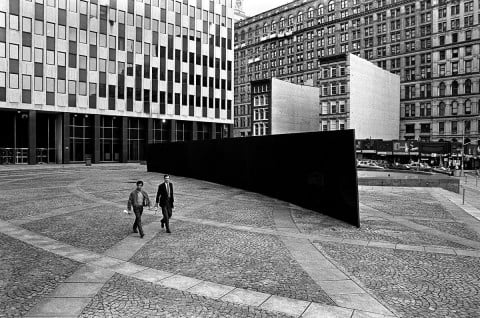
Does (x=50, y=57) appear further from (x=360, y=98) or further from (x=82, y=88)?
(x=360, y=98)

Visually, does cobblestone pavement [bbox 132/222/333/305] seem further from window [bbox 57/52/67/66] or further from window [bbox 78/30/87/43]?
window [bbox 78/30/87/43]

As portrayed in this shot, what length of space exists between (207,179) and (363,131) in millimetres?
62956

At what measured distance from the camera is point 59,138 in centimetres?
5844

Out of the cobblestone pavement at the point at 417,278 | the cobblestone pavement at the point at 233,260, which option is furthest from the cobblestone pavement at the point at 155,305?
the cobblestone pavement at the point at 417,278

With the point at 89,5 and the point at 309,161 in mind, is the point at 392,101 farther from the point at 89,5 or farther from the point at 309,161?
the point at 309,161

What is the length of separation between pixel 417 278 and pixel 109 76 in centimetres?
5867

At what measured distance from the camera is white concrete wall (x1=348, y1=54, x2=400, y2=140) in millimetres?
84287

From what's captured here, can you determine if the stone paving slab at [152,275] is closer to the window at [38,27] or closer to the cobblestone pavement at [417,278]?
the cobblestone pavement at [417,278]

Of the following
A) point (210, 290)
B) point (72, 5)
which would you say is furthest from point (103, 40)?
point (210, 290)

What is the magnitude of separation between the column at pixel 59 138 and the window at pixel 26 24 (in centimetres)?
1209

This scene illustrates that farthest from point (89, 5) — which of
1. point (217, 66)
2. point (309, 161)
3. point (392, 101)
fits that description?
point (392, 101)

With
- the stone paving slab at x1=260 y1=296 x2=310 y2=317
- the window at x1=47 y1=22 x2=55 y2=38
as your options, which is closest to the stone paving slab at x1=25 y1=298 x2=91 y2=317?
the stone paving slab at x1=260 y1=296 x2=310 y2=317

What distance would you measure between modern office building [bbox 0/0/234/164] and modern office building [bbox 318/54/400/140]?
1128 inches

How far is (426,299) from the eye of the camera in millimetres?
7719
